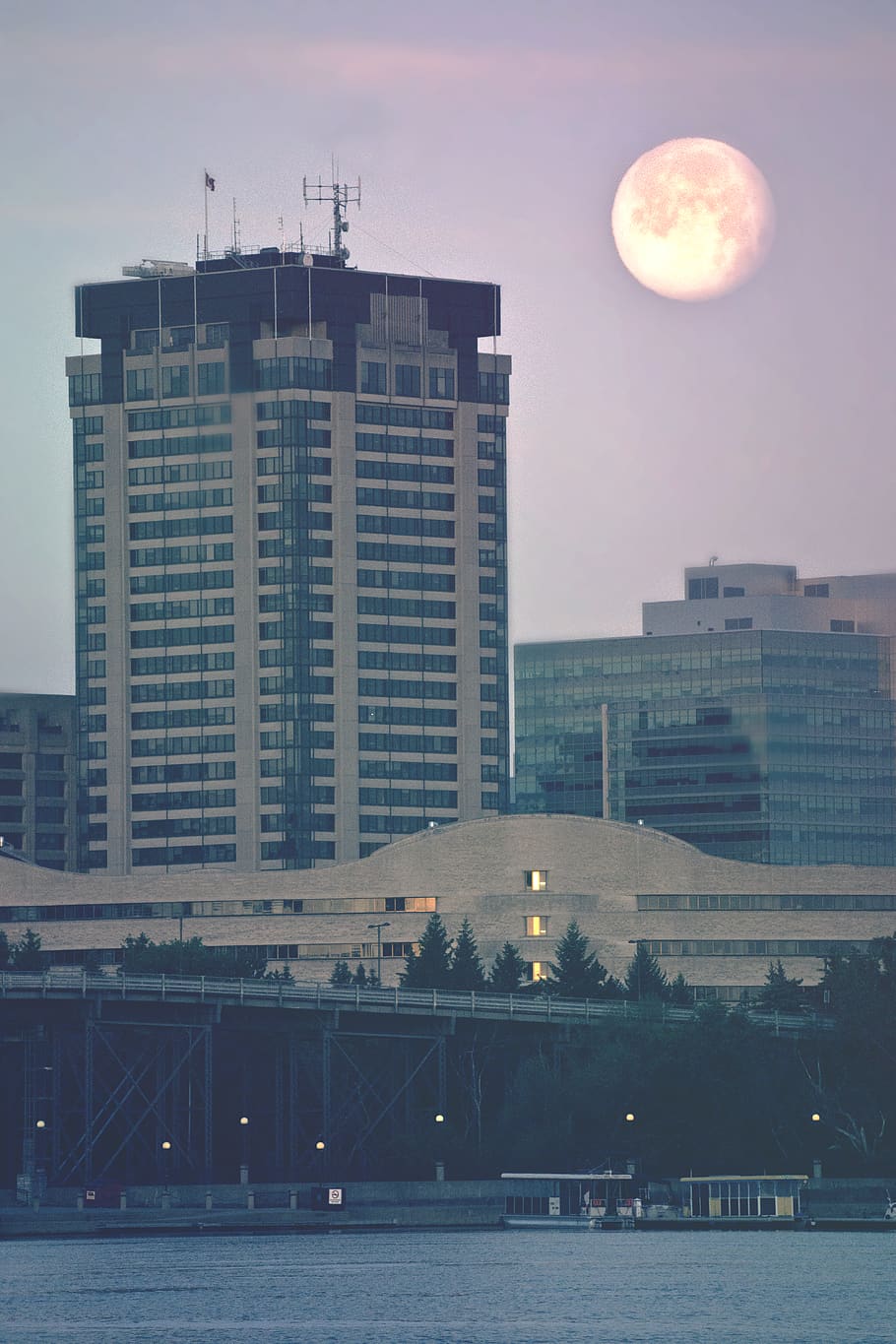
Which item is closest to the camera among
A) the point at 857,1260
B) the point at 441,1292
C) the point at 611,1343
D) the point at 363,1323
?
the point at 611,1343

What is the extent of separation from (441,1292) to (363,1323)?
543 inches

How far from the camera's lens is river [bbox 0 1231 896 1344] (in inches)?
6339

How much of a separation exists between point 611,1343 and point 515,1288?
84.4 ft

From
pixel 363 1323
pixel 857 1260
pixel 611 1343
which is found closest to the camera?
pixel 611 1343

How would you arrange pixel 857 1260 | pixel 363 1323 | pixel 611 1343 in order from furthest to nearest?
pixel 857 1260
pixel 363 1323
pixel 611 1343

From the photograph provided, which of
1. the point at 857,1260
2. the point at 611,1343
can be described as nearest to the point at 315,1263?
the point at 857,1260

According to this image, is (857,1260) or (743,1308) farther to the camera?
(857,1260)

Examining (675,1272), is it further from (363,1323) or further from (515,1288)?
(363,1323)

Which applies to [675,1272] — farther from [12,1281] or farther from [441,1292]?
[12,1281]

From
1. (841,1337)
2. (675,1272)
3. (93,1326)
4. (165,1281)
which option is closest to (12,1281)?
(165,1281)

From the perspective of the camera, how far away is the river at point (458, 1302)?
161 meters

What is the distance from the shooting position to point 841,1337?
157 meters

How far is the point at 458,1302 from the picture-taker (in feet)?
574

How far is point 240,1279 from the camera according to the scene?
188750 mm
